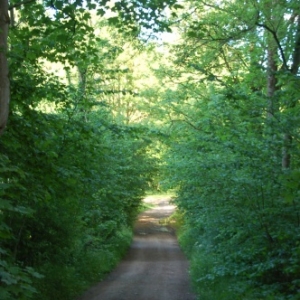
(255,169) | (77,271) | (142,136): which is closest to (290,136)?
(255,169)

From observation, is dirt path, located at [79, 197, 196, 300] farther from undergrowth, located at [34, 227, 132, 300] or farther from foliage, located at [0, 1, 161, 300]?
foliage, located at [0, 1, 161, 300]

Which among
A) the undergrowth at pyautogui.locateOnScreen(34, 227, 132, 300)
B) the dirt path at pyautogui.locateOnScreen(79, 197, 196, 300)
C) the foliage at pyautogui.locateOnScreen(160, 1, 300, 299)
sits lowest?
the dirt path at pyautogui.locateOnScreen(79, 197, 196, 300)

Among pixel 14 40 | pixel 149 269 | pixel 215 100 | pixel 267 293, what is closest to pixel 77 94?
pixel 14 40

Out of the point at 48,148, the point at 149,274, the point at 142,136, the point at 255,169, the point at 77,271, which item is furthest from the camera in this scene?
the point at 149,274

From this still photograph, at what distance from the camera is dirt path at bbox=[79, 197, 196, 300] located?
14.8 metres

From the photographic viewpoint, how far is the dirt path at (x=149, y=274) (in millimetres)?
14766

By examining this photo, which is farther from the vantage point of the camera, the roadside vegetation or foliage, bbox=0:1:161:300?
the roadside vegetation

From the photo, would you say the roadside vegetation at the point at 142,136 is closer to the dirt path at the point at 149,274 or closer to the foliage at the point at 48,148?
the foliage at the point at 48,148

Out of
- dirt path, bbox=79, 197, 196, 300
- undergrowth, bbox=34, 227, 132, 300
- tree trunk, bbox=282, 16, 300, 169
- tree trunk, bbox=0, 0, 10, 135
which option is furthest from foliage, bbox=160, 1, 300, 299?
undergrowth, bbox=34, 227, 132, 300

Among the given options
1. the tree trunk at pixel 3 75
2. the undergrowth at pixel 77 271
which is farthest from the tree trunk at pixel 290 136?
the undergrowth at pixel 77 271

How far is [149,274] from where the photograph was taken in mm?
19781

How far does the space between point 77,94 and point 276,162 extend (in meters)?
5.08

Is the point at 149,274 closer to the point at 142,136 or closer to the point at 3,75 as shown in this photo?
the point at 142,136

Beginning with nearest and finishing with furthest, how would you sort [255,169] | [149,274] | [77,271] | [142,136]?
[255,169] < [142,136] < [77,271] < [149,274]
